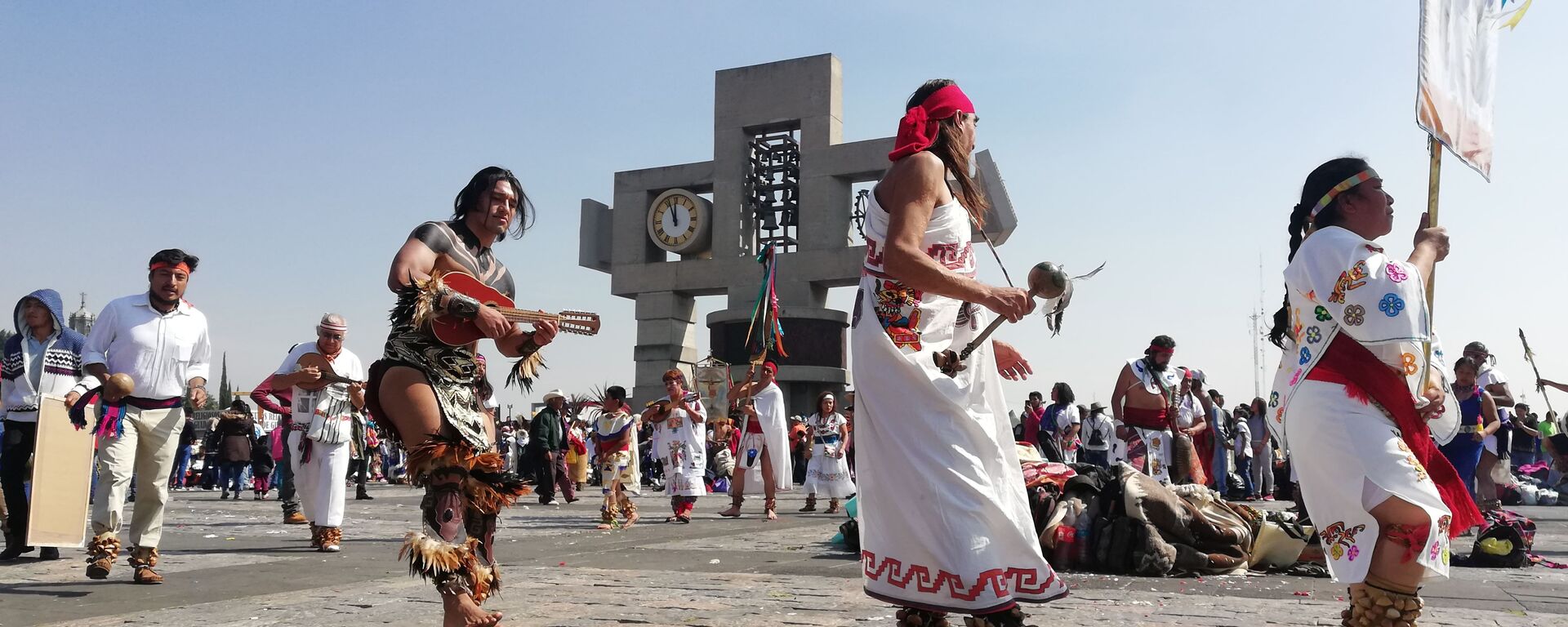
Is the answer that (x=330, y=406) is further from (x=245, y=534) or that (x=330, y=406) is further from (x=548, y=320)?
(x=548, y=320)

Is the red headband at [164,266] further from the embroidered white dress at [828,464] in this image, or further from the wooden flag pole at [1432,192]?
the embroidered white dress at [828,464]

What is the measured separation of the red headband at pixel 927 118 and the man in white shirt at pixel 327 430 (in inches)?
226

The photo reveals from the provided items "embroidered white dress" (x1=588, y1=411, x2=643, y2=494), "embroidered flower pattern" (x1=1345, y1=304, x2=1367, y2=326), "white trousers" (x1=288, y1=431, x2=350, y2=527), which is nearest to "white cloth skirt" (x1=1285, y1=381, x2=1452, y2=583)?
"embroidered flower pattern" (x1=1345, y1=304, x2=1367, y2=326)

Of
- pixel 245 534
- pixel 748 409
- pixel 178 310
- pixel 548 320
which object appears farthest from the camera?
pixel 748 409

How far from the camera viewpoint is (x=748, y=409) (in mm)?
13875

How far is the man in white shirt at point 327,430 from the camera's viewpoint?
8.38 metres

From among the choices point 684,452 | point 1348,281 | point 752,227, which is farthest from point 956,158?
point 752,227

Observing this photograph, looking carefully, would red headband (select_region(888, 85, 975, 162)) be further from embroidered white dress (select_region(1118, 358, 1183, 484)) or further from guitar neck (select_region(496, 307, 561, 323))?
embroidered white dress (select_region(1118, 358, 1183, 484))

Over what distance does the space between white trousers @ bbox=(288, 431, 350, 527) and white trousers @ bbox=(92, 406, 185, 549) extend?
1.82 metres

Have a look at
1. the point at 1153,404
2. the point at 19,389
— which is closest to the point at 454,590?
the point at 19,389

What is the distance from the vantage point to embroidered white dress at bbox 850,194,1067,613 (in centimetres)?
319

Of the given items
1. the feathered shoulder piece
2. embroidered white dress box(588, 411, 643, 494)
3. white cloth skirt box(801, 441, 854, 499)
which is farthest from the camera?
white cloth skirt box(801, 441, 854, 499)

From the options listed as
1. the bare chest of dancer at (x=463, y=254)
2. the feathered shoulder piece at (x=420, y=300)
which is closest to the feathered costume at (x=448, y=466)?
the feathered shoulder piece at (x=420, y=300)

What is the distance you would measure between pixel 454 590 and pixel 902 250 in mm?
1822
